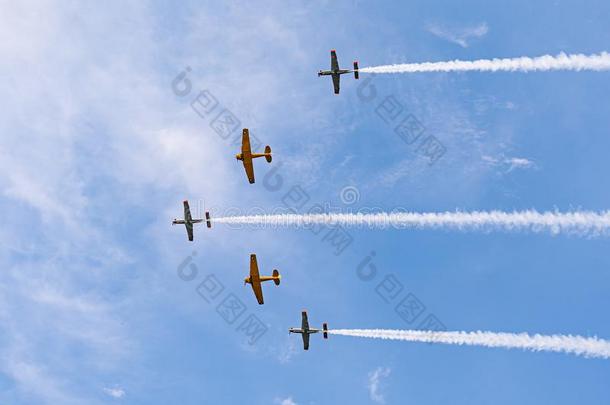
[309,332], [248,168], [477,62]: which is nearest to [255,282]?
[309,332]

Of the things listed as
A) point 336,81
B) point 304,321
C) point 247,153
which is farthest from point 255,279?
point 336,81

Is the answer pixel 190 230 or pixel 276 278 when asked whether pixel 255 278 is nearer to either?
pixel 276 278

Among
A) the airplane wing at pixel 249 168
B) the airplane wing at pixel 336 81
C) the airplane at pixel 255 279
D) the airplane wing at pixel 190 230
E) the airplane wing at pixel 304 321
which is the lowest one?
the airplane wing at pixel 304 321

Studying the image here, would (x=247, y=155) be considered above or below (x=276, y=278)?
above

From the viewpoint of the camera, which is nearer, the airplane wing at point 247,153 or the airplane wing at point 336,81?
the airplane wing at point 336,81

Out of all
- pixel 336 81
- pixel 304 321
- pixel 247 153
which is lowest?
pixel 304 321

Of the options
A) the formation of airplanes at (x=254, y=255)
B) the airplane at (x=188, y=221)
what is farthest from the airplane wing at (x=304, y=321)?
the airplane at (x=188, y=221)

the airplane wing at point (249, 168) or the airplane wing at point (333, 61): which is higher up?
the airplane wing at point (333, 61)

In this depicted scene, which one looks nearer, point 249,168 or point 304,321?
point 304,321

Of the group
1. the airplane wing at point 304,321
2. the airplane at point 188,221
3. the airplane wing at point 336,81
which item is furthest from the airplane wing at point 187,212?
the airplane wing at point 336,81

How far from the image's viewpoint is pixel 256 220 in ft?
306

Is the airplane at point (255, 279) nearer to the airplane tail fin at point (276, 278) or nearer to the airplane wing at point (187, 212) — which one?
the airplane tail fin at point (276, 278)

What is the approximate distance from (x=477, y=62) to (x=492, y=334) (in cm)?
3206

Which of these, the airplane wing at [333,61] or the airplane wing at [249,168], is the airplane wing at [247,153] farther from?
the airplane wing at [333,61]
